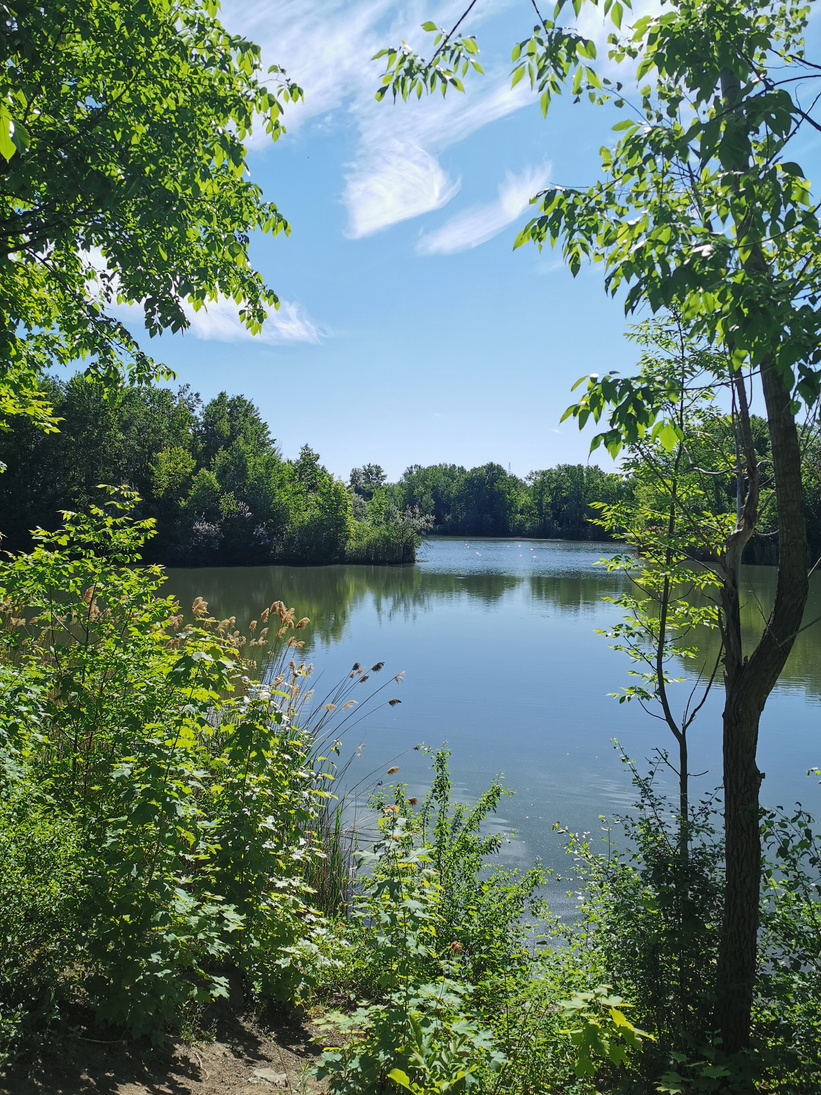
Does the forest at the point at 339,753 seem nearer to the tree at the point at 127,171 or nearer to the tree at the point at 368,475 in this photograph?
the tree at the point at 127,171

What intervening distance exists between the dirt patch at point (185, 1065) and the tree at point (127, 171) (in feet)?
12.2

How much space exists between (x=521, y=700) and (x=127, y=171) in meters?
9.95

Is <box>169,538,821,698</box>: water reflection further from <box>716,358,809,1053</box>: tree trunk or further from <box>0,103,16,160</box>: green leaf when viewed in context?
<box>0,103,16,160</box>: green leaf

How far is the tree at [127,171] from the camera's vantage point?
13.2 feet

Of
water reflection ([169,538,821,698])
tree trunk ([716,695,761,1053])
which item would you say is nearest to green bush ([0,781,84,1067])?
tree trunk ([716,695,761,1053])

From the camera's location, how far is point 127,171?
4.38m

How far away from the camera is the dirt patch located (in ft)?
7.00

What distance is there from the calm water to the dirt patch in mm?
2764

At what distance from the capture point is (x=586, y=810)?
24.3 feet

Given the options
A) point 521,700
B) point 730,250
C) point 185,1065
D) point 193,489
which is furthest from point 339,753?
point 193,489

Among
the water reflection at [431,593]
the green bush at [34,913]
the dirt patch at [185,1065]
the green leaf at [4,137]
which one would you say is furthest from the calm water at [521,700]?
the green leaf at [4,137]

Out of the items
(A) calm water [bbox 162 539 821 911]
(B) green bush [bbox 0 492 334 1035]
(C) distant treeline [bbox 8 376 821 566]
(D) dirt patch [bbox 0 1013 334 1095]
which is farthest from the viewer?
(C) distant treeline [bbox 8 376 821 566]

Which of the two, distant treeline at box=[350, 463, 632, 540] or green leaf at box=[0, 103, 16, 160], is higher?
distant treeline at box=[350, 463, 632, 540]

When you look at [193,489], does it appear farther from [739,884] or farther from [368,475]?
[368,475]
